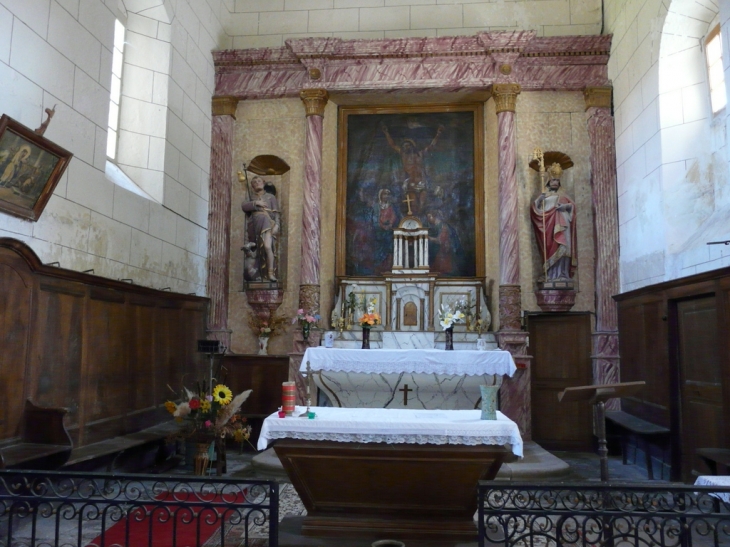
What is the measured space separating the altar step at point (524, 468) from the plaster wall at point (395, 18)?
6.93 m

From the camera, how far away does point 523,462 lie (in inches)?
291

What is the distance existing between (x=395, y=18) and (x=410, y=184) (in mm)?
2828

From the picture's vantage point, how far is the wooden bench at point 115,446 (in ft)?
19.6

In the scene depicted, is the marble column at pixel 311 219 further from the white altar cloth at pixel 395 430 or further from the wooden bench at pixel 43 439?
the white altar cloth at pixel 395 430

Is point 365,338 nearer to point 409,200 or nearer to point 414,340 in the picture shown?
point 414,340

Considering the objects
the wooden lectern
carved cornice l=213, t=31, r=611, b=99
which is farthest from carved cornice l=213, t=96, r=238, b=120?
the wooden lectern

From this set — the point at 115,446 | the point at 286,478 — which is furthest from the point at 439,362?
the point at 115,446

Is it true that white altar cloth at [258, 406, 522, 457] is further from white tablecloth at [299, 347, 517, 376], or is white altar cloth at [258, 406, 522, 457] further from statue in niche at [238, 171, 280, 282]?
statue in niche at [238, 171, 280, 282]

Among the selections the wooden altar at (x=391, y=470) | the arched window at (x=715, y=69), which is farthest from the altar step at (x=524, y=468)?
the arched window at (x=715, y=69)

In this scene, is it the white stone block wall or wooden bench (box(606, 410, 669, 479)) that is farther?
the white stone block wall

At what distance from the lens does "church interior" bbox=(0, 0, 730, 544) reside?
6566 mm

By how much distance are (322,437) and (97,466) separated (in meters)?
2.85

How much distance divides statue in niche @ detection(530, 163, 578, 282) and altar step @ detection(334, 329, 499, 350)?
4.62ft

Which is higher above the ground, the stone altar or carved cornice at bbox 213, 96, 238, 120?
carved cornice at bbox 213, 96, 238, 120
